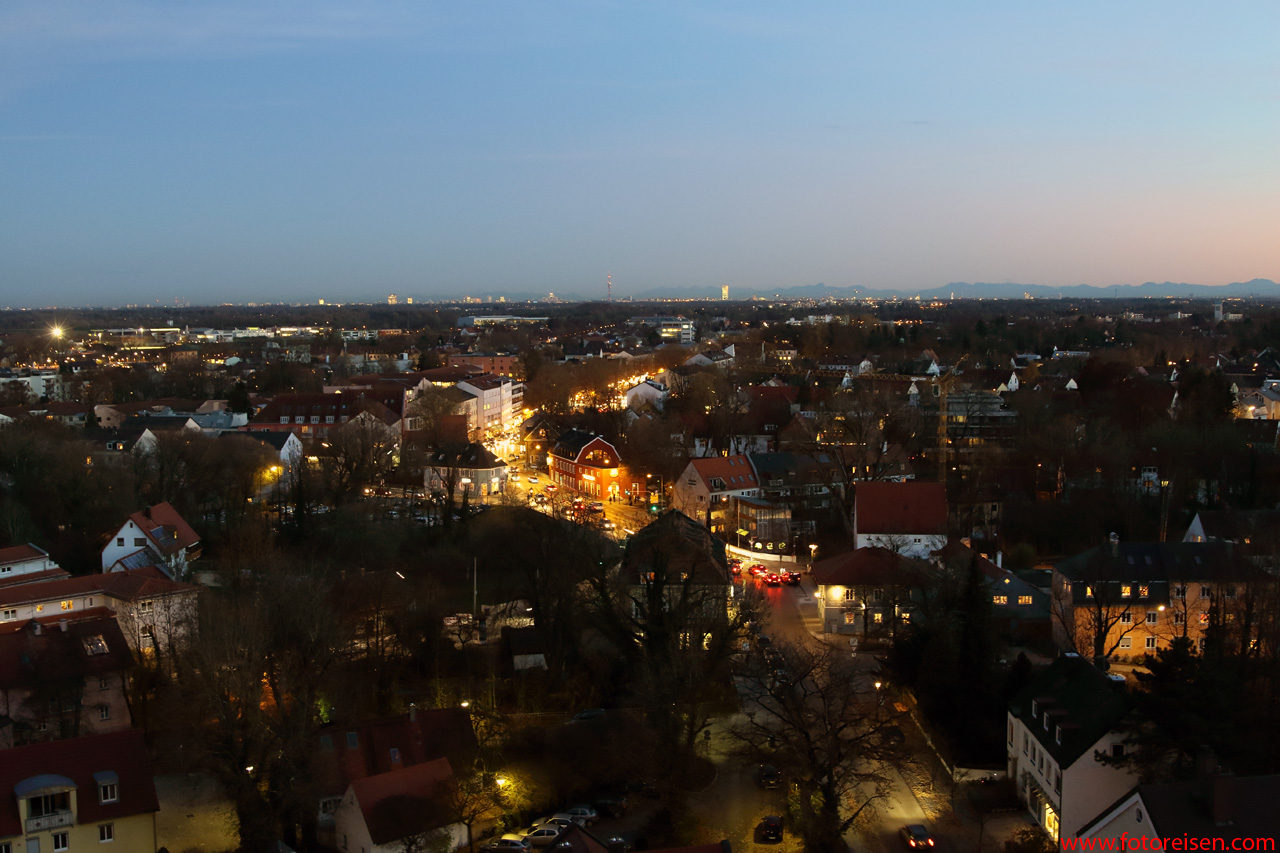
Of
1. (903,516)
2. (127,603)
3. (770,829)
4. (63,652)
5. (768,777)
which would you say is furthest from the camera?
(903,516)

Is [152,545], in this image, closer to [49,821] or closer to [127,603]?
[127,603]

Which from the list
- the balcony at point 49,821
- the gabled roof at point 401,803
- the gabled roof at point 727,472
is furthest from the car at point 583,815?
the gabled roof at point 727,472

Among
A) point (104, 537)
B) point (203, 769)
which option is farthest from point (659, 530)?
point (104, 537)

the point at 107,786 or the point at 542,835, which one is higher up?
the point at 107,786

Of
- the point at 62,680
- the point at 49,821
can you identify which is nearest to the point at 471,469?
the point at 62,680

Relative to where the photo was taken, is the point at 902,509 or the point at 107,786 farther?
the point at 902,509

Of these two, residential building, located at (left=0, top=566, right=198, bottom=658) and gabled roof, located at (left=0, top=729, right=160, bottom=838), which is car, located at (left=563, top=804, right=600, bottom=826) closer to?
gabled roof, located at (left=0, top=729, right=160, bottom=838)
